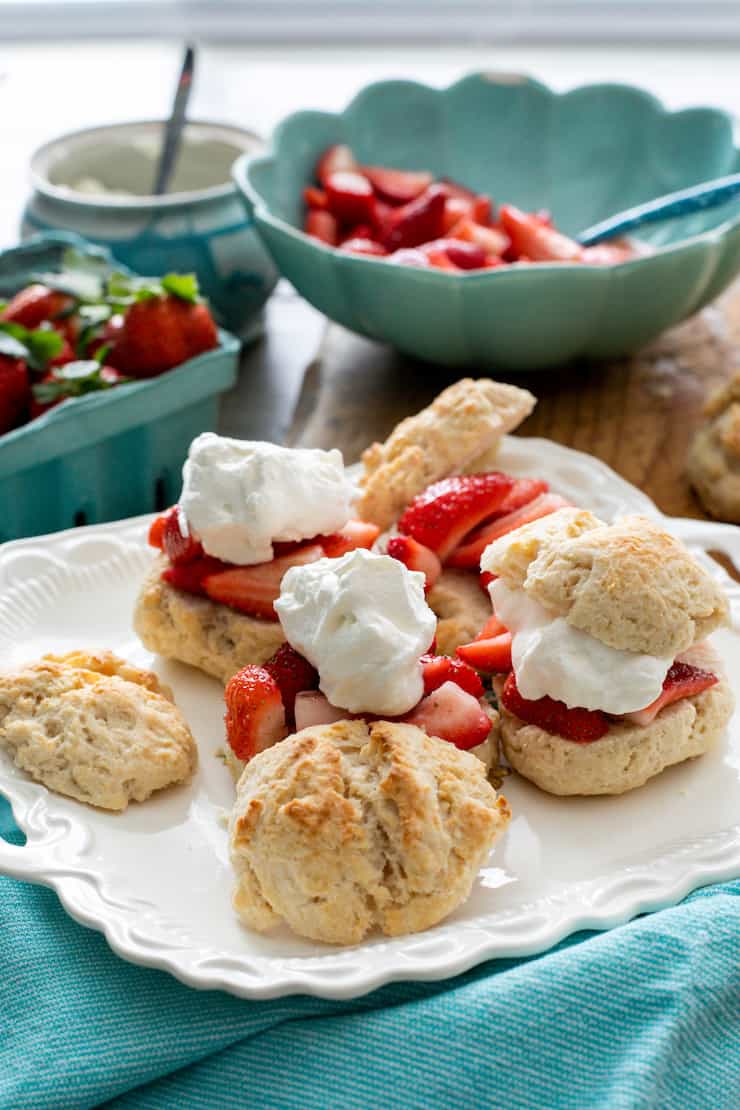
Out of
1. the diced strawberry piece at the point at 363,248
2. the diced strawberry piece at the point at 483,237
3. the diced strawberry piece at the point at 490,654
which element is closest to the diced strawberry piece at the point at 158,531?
the diced strawberry piece at the point at 490,654

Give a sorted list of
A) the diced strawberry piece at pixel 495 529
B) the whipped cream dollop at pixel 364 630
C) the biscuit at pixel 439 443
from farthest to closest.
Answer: the biscuit at pixel 439 443
the diced strawberry piece at pixel 495 529
the whipped cream dollop at pixel 364 630

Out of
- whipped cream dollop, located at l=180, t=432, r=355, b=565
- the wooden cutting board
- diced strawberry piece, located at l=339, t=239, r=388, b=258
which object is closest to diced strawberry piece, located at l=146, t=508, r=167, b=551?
whipped cream dollop, located at l=180, t=432, r=355, b=565

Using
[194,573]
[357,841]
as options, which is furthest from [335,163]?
[357,841]

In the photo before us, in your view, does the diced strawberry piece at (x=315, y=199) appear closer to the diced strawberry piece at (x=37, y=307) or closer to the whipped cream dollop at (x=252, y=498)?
the diced strawberry piece at (x=37, y=307)

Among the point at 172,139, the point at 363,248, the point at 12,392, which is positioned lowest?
the point at 12,392

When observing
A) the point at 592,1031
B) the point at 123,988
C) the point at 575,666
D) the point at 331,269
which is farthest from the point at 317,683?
the point at 331,269

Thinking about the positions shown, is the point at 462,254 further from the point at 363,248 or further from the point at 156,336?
the point at 156,336

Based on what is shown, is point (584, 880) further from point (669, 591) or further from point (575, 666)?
point (669, 591)

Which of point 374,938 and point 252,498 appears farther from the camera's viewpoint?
point 252,498
